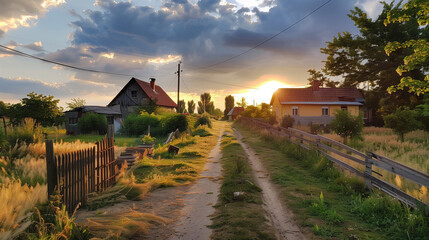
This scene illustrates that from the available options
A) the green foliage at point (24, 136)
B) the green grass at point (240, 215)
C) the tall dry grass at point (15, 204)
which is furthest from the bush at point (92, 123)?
the tall dry grass at point (15, 204)

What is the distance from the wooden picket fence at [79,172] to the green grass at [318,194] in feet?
16.9

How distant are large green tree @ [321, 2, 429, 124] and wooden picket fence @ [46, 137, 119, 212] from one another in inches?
1026

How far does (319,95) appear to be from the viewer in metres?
38.7

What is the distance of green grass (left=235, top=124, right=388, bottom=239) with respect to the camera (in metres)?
5.17

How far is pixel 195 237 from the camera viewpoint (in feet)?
15.9

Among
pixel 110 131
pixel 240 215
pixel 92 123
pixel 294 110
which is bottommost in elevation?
pixel 240 215

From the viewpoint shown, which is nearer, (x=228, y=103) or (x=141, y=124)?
(x=141, y=124)

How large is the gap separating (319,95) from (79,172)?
3775 cm

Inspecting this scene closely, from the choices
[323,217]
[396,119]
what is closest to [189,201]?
[323,217]

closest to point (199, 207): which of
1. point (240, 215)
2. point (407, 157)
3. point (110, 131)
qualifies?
point (240, 215)

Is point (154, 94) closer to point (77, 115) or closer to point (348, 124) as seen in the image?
point (77, 115)

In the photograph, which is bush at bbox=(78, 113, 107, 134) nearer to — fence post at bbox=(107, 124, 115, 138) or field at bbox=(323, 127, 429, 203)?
fence post at bbox=(107, 124, 115, 138)

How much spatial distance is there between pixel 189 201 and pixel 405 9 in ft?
33.7

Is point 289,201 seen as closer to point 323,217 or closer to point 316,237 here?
point 323,217
